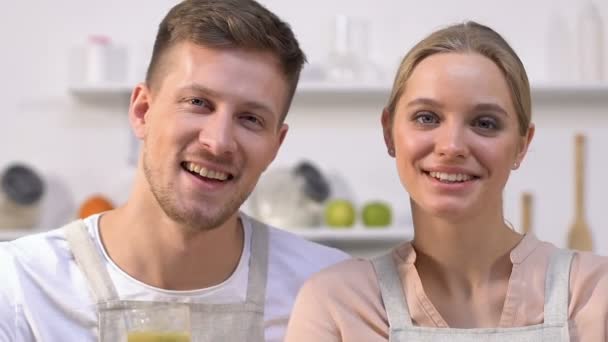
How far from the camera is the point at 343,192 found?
3461 mm

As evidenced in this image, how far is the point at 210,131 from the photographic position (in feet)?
5.37

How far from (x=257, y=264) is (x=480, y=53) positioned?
1.87 feet

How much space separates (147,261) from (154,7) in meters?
1.92

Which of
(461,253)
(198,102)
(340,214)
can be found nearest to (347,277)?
(461,253)

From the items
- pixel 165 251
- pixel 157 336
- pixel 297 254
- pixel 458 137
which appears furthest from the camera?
pixel 297 254

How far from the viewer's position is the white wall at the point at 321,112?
3.46 metres

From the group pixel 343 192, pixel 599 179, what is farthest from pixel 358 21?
pixel 599 179

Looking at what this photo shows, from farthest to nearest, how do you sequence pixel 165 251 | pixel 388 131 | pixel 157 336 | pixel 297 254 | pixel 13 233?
pixel 13 233 < pixel 297 254 < pixel 165 251 < pixel 388 131 < pixel 157 336

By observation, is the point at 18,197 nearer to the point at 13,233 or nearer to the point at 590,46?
the point at 13,233

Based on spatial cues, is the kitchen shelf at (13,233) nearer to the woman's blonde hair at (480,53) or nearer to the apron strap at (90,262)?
the apron strap at (90,262)

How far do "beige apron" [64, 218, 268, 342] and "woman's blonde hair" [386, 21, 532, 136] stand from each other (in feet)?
1.39

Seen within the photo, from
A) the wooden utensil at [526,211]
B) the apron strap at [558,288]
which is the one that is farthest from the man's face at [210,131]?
the wooden utensil at [526,211]

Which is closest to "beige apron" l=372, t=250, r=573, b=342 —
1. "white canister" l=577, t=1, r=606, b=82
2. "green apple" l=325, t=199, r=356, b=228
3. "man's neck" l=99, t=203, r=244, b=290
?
"man's neck" l=99, t=203, r=244, b=290

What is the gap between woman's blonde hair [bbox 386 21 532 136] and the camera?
152 centimetres
